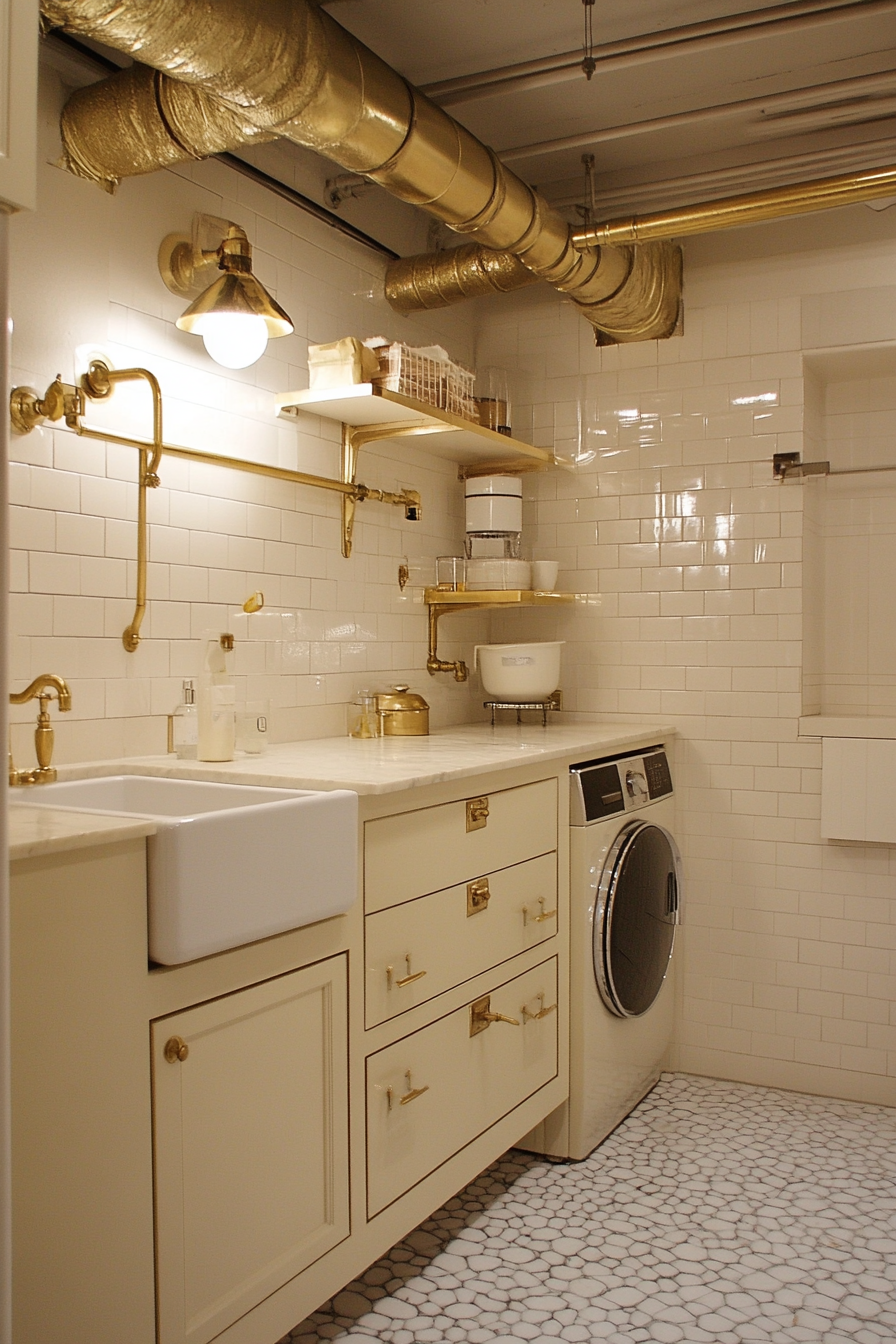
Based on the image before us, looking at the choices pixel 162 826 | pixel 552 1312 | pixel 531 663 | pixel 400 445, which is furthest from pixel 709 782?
pixel 162 826

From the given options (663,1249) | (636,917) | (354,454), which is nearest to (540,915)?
(636,917)

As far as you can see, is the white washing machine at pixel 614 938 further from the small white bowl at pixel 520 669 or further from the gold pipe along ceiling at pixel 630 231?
the gold pipe along ceiling at pixel 630 231

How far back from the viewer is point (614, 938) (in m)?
2.89

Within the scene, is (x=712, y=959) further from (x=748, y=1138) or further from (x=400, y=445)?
(x=400, y=445)

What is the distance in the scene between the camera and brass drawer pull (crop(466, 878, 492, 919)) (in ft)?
7.66

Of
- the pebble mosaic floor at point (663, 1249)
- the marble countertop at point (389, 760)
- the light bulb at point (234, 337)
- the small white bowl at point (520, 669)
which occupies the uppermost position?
the light bulb at point (234, 337)

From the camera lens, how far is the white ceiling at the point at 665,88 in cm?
252

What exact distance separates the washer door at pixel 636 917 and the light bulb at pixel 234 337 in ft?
5.14

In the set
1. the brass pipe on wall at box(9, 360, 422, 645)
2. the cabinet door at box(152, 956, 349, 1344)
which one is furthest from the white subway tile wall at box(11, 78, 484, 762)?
the cabinet door at box(152, 956, 349, 1344)

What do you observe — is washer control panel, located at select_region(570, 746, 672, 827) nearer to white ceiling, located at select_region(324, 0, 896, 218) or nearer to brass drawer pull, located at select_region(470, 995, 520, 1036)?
brass drawer pull, located at select_region(470, 995, 520, 1036)

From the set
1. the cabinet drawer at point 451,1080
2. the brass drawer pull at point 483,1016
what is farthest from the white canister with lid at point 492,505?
the brass drawer pull at point 483,1016

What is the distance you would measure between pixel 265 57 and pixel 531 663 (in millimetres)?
1911

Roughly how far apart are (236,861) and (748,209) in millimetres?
2116

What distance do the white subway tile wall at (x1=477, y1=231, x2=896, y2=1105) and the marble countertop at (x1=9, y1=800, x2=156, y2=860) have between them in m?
2.34
